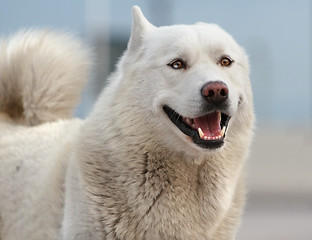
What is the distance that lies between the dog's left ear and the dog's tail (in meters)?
1.58

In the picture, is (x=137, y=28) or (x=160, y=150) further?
(x=137, y=28)

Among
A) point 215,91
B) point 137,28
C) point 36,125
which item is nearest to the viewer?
point 215,91

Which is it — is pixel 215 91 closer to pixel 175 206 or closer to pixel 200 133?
pixel 200 133

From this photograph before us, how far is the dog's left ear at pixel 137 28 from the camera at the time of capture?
5156mm

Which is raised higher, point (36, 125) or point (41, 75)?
point (41, 75)

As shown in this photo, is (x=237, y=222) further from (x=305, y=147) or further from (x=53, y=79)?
(x=305, y=147)

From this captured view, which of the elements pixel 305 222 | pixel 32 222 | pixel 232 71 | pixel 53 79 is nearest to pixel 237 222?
pixel 232 71

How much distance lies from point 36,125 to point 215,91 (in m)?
2.41

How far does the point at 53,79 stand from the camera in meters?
6.62

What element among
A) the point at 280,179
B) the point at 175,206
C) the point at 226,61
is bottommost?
the point at 280,179

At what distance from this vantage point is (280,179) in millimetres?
16438

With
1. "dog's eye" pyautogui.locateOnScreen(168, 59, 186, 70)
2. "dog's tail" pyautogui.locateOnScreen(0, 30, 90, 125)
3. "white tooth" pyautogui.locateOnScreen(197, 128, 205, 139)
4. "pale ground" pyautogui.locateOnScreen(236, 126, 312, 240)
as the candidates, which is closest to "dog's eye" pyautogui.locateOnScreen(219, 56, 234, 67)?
"dog's eye" pyautogui.locateOnScreen(168, 59, 186, 70)

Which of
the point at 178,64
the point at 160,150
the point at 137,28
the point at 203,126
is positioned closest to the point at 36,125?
the point at 137,28

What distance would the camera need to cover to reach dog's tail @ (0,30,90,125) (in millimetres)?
6547
